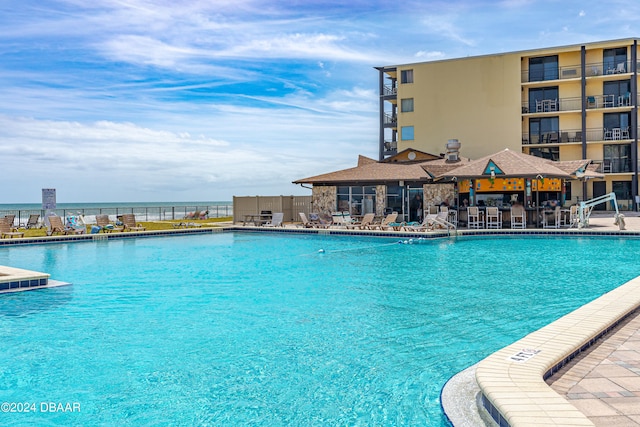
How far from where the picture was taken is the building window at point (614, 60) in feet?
113

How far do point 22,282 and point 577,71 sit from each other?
35.9 metres

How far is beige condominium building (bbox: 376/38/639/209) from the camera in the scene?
114 feet

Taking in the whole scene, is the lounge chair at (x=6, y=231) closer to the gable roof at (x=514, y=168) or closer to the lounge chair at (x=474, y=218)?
the gable roof at (x=514, y=168)

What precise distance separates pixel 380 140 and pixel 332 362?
3549 centimetres

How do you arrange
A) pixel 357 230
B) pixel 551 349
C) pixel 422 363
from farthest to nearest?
pixel 357 230
pixel 422 363
pixel 551 349

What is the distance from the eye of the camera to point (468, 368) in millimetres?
5324

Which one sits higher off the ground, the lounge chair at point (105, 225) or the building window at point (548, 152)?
the building window at point (548, 152)

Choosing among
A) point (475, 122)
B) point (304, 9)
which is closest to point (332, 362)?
point (304, 9)

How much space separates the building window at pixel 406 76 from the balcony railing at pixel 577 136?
9183 mm

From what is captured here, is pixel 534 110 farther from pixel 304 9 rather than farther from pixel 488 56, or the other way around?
pixel 304 9

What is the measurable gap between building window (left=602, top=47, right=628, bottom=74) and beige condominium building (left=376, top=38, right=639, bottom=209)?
6 cm

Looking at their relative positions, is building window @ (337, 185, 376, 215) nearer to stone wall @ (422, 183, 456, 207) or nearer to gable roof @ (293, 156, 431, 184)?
gable roof @ (293, 156, 431, 184)

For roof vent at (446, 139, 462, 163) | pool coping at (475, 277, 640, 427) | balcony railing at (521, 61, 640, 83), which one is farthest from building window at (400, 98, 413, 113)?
pool coping at (475, 277, 640, 427)

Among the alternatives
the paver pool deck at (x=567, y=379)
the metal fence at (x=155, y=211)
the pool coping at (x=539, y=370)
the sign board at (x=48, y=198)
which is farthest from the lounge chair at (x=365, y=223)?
the paver pool deck at (x=567, y=379)
